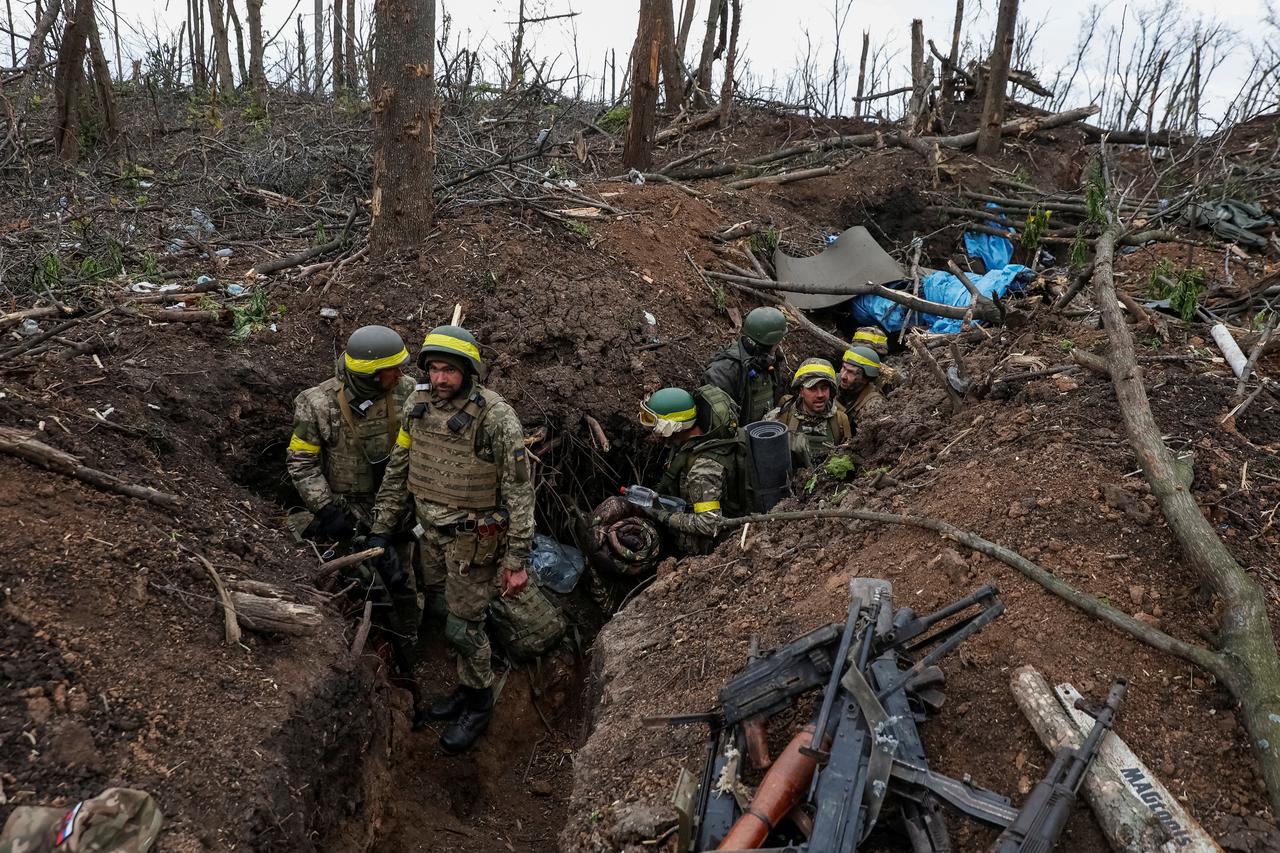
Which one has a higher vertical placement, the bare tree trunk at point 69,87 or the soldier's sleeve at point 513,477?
the bare tree trunk at point 69,87

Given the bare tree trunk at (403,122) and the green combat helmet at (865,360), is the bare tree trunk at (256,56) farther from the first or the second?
the green combat helmet at (865,360)

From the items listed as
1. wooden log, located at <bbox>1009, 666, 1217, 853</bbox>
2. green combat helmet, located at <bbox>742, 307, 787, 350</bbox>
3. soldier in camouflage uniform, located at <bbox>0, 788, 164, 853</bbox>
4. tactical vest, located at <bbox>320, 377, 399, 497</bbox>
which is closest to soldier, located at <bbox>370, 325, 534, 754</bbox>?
tactical vest, located at <bbox>320, 377, 399, 497</bbox>

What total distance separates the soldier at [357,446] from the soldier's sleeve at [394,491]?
0.17 meters

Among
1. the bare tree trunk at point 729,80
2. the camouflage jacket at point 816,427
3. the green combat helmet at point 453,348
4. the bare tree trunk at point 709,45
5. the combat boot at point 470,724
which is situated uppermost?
the bare tree trunk at point 709,45

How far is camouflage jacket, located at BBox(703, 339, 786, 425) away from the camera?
20.4 ft

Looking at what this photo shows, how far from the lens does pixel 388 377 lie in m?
5.07

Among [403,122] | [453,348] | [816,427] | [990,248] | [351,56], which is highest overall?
[351,56]

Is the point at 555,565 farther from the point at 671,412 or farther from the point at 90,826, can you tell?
the point at 90,826

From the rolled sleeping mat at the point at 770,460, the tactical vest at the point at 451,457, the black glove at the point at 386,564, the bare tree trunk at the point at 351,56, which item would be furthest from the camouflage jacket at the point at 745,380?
the bare tree trunk at the point at 351,56

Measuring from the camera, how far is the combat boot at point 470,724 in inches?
201

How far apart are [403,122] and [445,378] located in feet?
8.59

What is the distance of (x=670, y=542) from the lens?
19.1 ft

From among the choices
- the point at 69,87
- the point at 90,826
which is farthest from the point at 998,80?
the point at 90,826

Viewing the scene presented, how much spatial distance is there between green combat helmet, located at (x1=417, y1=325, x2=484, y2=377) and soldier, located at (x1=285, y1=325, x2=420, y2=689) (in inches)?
18.8
